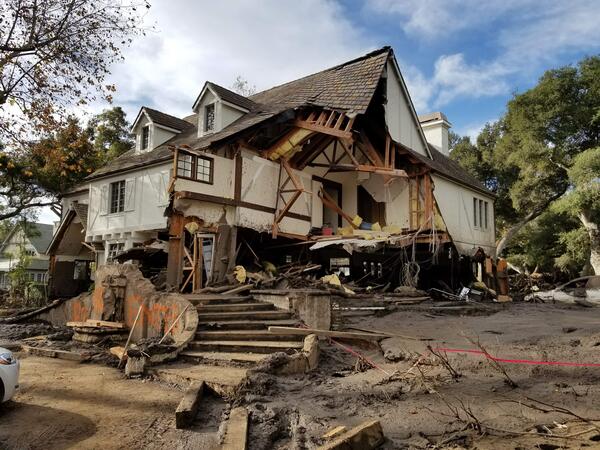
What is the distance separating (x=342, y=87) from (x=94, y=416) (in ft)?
52.1

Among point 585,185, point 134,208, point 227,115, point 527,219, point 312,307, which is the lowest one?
point 312,307

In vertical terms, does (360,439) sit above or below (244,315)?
below

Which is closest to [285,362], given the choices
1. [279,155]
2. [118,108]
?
[279,155]

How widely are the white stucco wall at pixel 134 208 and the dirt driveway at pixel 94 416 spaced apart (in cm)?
1189

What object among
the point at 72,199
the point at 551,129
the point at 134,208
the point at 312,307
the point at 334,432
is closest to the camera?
the point at 334,432

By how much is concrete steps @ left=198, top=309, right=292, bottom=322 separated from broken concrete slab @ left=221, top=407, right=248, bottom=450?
Result: 189 inches

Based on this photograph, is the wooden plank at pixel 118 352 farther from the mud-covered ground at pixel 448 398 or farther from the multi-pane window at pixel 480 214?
the multi-pane window at pixel 480 214

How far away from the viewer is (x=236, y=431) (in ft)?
15.7

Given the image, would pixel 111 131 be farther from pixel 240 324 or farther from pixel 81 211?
pixel 240 324

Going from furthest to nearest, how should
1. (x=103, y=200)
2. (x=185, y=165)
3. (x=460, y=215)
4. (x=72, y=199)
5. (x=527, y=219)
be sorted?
(x=527, y=219)
(x=72, y=199)
(x=103, y=200)
(x=460, y=215)
(x=185, y=165)

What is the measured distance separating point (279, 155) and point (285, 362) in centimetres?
1160

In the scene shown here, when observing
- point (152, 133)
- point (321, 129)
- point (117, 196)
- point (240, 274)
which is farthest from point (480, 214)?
point (117, 196)

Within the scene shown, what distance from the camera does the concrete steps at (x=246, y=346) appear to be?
27.9 ft

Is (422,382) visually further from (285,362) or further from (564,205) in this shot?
(564,205)
